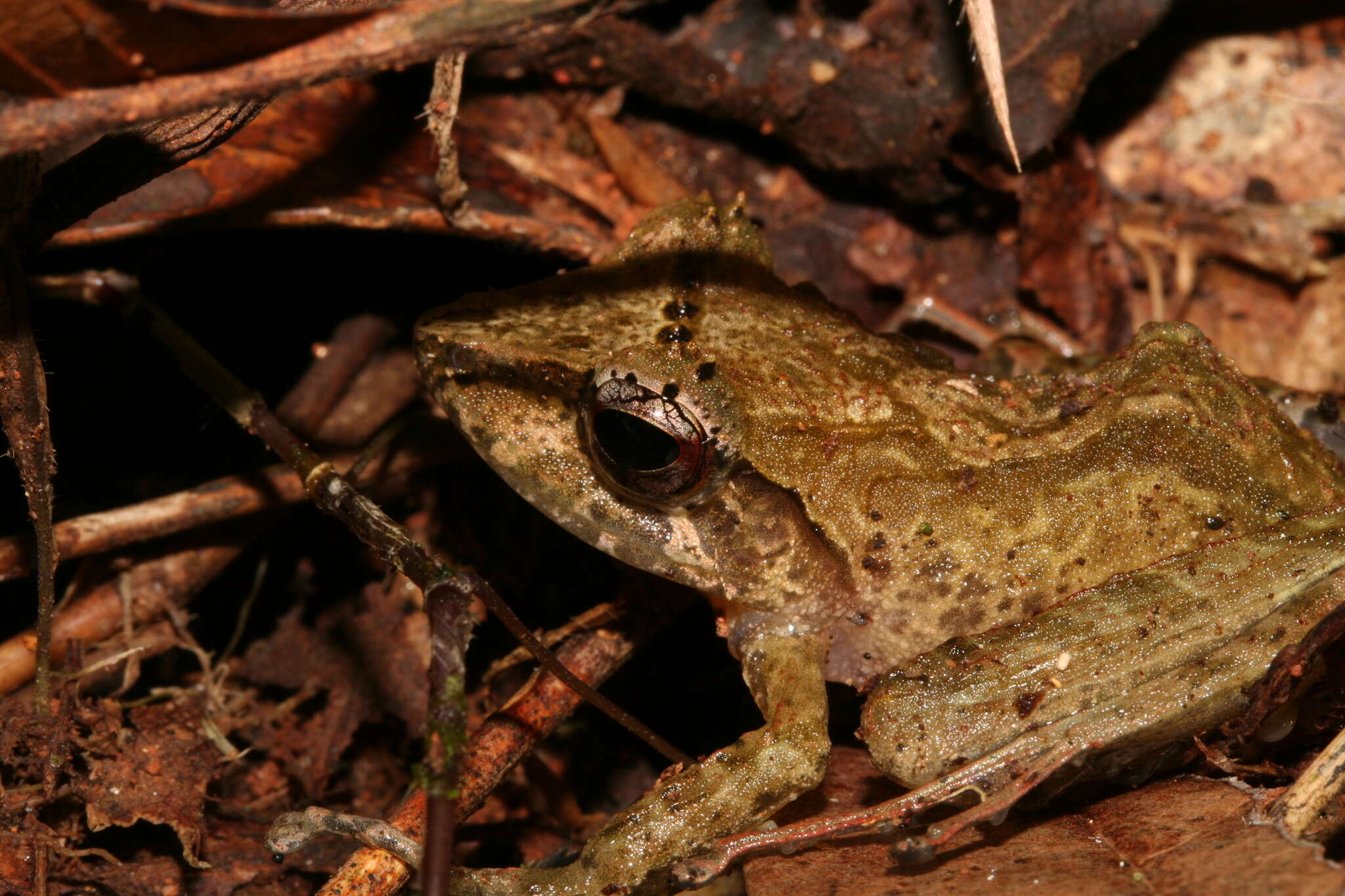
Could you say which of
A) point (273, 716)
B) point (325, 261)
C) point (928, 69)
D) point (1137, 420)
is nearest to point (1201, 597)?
point (1137, 420)

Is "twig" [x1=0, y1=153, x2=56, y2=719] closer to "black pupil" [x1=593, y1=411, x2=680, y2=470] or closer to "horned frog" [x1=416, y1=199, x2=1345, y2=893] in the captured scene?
"horned frog" [x1=416, y1=199, x2=1345, y2=893]

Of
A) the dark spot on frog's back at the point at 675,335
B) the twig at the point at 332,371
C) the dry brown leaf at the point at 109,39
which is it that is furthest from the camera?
the twig at the point at 332,371

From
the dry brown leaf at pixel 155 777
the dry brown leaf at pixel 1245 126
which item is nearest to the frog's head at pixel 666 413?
the dry brown leaf at pixel 155 777

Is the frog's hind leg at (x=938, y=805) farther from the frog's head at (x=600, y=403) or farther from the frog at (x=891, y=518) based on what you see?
the frog's head at (x=600, y=403)

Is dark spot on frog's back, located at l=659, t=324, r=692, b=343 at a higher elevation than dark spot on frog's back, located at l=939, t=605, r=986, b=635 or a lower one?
higher

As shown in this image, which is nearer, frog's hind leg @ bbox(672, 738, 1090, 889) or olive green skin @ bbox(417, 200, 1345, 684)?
frog's hind leg @ bbox(672, 738, 1090, 889)

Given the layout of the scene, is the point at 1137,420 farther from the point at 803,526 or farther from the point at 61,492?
the point at 61,492

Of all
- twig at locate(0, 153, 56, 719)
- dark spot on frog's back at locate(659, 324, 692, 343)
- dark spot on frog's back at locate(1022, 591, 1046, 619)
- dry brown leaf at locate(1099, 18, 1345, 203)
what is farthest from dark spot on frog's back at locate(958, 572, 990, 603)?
dry brown leaf at locate(1099, 18, 1345, 203)
